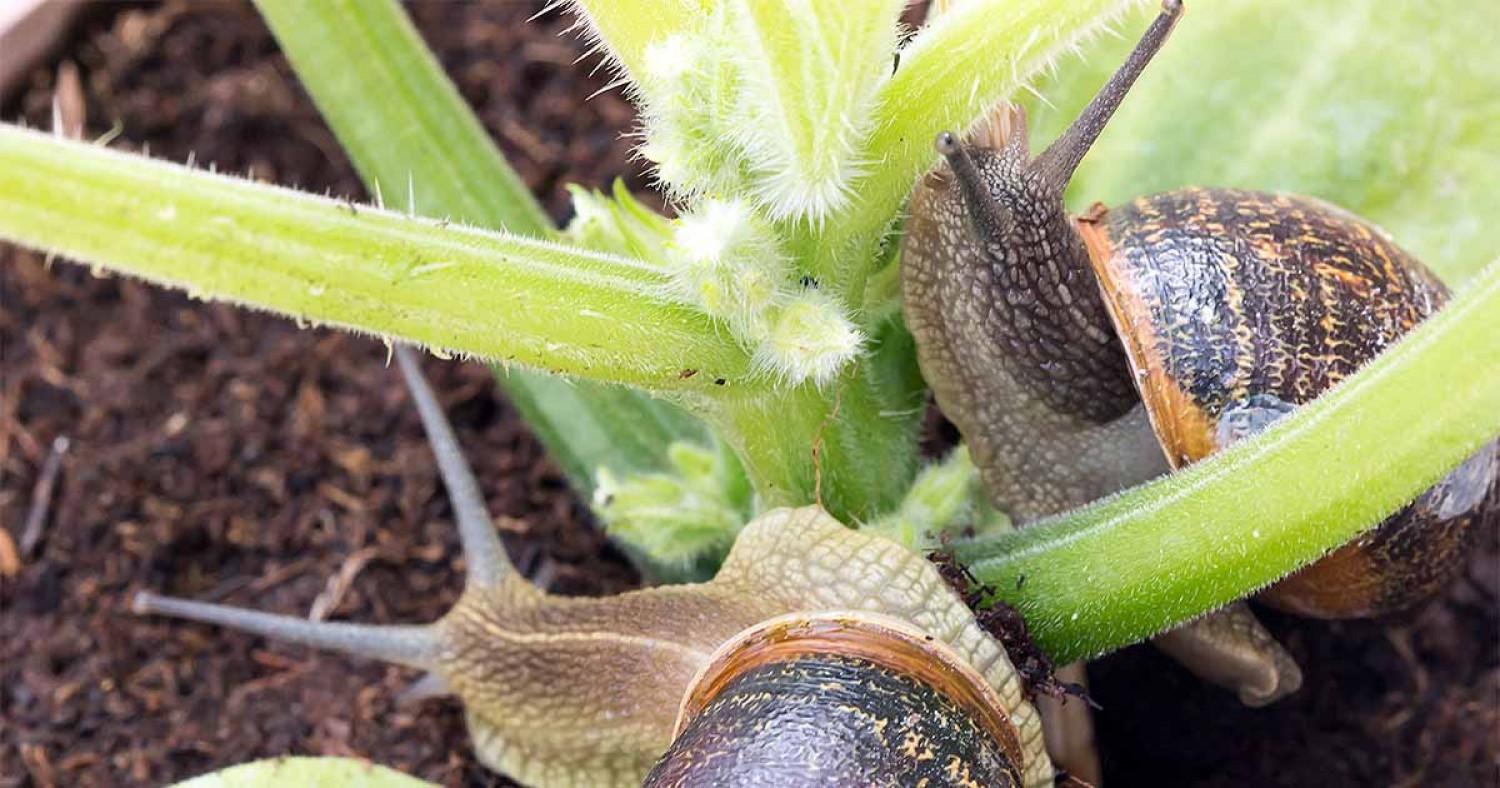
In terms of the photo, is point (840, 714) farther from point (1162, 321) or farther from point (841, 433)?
point (1162, 321)

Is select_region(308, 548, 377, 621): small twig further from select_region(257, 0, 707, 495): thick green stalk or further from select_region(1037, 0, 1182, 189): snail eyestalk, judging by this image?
select_region(1037, 0, 1182, 189): snail eyestalk

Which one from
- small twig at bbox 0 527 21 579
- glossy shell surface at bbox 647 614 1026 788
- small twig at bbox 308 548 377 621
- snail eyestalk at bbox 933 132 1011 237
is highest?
snail eyestalk at bbox 933 132 1011 237

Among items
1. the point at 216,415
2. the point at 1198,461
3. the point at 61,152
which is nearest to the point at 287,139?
the point at 216,415

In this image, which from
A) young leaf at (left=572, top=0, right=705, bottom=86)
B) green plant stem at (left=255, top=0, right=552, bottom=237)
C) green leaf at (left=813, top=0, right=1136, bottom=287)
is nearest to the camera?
green leaf at (left=813, top=0, right=1136, bottom=287)

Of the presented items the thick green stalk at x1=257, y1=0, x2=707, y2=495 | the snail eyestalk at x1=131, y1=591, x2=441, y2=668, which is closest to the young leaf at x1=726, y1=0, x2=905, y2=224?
the thick green stalk at x1=257, y1=0, x2=707, y2=495

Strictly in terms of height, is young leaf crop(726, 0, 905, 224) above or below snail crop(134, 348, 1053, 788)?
above

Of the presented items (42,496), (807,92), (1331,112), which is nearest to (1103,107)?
(807,92)
